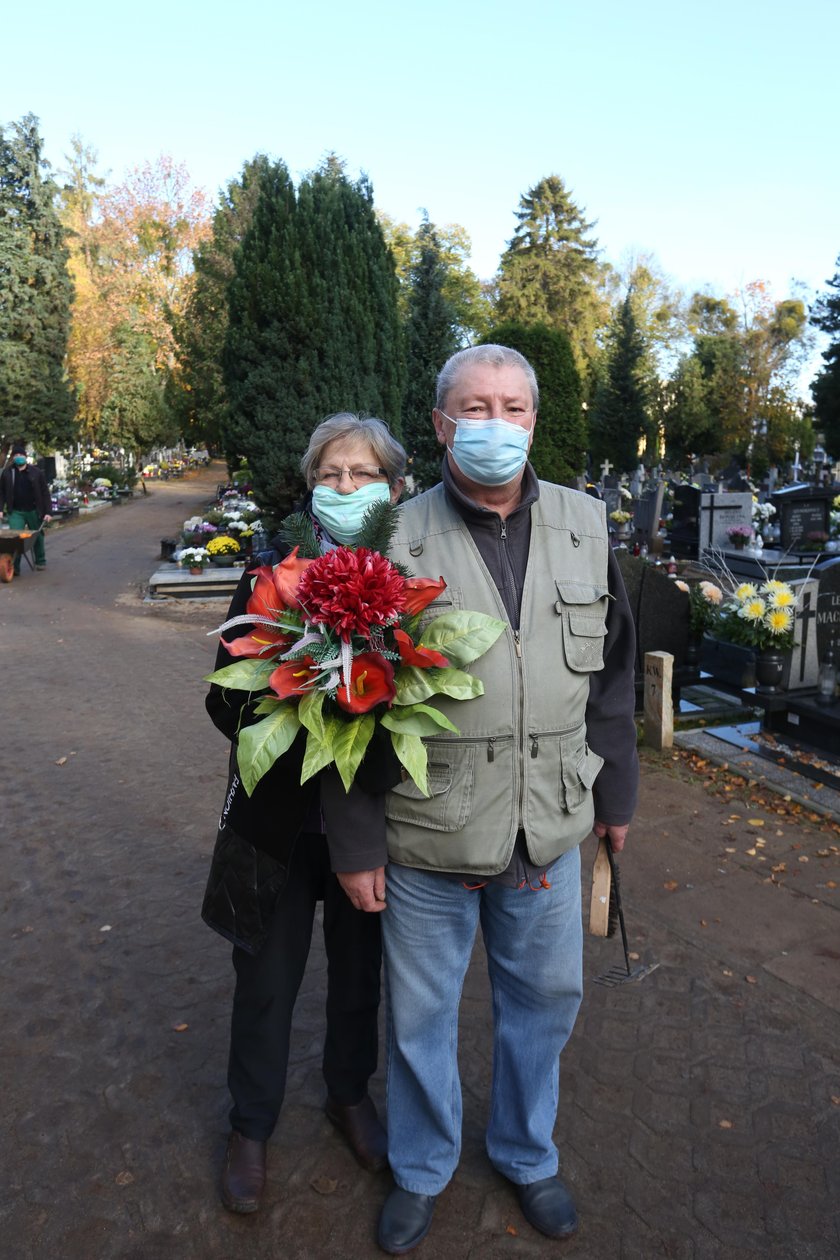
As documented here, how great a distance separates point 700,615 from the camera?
7684 mm

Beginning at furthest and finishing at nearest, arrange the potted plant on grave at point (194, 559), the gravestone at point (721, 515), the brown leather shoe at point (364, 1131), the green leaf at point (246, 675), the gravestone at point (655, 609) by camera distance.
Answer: the gravestone at point (721, 515) → the potted plant on grave at point (194, 559) → the gravestone at point (655, 609) → the brown leather shoe at point (364, 1131) → the green leaf at point (246, 675)

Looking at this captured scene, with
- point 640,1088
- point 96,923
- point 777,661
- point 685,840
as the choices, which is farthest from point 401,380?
point 640,1088

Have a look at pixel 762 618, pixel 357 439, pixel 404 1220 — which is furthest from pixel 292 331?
pixel 404 1220

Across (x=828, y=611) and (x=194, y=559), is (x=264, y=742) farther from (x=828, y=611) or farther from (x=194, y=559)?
(x=194, y=559)

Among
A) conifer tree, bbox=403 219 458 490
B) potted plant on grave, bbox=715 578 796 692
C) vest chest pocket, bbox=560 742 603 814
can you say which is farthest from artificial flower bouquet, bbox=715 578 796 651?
conifer tree, bbox=403 219 458 490

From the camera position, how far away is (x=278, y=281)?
11.4 metres

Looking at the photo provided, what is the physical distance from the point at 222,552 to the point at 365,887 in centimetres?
1316

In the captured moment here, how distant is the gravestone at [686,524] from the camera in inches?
654

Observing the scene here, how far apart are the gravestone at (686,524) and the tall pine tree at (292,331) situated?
700 centimetres

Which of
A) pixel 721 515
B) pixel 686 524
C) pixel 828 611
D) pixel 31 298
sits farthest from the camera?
pixel 31 298

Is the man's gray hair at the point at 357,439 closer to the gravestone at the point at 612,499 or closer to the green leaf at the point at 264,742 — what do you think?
the green leaf at the point at 264,742

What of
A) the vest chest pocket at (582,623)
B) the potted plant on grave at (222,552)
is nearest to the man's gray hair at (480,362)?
the vest chest pocket at (582,623)

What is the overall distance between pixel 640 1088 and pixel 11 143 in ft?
110

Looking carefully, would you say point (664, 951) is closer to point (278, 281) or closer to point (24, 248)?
point (278, 281)
